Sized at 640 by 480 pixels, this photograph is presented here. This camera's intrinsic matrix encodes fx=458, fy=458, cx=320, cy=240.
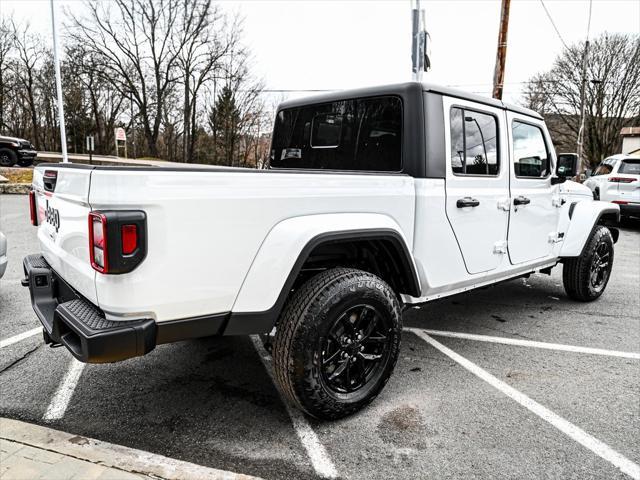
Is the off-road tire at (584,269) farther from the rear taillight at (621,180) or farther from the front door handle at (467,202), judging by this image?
the rear taillight at (621,180)

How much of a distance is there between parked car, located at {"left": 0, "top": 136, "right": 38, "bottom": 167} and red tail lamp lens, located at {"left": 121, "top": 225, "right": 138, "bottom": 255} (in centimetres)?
1897

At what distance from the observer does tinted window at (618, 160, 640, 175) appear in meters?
11.5

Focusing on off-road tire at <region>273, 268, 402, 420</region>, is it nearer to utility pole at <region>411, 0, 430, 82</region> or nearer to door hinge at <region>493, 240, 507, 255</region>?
door hinge at <region>493, 240, 507, 255</region>

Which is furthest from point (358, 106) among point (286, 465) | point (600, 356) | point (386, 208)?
point (600, 356)

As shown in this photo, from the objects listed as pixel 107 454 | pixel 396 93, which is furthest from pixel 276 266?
pixel 396 93

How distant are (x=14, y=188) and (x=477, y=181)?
47.9 feet

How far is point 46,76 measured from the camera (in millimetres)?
31500

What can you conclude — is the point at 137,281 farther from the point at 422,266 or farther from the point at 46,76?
the point at 46,76

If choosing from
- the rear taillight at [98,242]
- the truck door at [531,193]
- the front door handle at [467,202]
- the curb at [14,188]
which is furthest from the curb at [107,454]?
the curb at [14,188]

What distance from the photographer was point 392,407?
9.30ft

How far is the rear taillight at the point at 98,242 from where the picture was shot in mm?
1782

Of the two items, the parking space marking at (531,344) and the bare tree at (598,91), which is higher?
the bare tree at (598,91)

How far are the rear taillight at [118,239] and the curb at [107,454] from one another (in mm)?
938

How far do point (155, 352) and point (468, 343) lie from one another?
2591 millimetres
